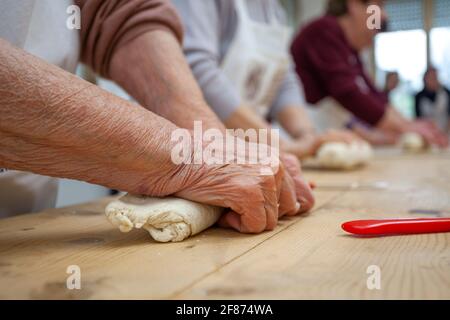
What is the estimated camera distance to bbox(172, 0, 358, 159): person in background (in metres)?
1.51

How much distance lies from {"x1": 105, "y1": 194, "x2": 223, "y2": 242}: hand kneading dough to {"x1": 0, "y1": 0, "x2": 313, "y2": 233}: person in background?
0.02 metres

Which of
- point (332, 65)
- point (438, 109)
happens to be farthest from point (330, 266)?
point (438, 109)

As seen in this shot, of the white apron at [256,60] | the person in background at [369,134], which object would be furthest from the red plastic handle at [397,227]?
the person in background at [369,134]

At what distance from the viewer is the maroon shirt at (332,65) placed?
102 inches

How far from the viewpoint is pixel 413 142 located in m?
2.81

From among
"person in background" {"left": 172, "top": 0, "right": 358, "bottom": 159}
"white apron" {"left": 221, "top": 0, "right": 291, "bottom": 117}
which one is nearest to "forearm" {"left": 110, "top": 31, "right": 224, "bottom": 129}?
"person in background" {"left": 172, "top": 0, "right": 358, "bottom": 159}

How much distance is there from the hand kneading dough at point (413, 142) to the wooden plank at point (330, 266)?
2.11 meters

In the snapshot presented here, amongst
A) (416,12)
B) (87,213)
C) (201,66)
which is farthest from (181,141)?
(416,12)

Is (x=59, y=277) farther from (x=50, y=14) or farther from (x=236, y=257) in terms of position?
(x=50, y=14)

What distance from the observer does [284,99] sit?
2256mm

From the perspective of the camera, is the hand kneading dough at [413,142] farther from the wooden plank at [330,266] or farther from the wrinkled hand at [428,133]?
the wooden plank at [330,266]

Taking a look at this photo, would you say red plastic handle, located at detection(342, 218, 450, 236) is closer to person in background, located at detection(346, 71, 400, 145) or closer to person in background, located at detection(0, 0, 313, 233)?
person in background, located at detection(0, 0, 313, 233)

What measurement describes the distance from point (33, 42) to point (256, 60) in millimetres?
1180

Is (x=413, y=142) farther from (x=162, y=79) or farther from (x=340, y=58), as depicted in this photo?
(x=162, y=79)
